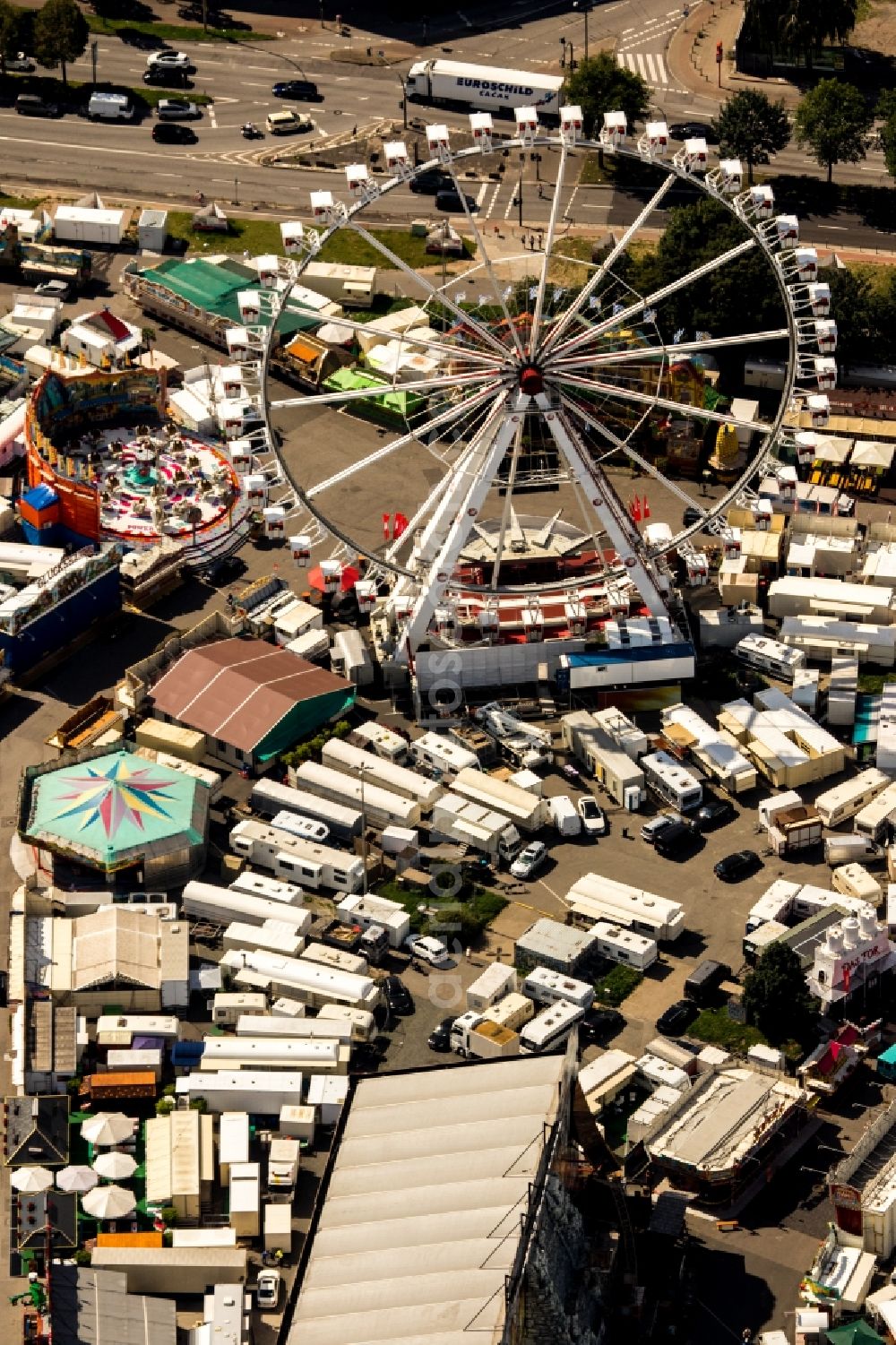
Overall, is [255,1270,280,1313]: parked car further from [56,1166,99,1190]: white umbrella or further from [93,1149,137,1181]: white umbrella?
[56,1166,99,1190]: white umbrella

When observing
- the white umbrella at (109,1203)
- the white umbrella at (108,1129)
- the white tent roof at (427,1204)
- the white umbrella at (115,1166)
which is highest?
the white tent roof at (427,1204)

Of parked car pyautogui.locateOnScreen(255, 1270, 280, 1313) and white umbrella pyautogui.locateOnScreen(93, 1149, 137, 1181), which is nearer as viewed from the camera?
parked car pyautogui.locateOnScreen(255, 1270, 280, 1313)

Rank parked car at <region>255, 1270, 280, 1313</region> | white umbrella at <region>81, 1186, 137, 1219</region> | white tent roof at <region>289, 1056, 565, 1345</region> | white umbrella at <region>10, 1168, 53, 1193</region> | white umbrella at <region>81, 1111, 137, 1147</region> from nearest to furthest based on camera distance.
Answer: white tent roof at <region>289, 1056, 565, 1345</region> → parked car at <region>255, 1270, 280, 1313</region> → white umbrella at <region>81, 1186, 137, 1219</region> → white umbrella at <region>10, 1168, 53, 1193</region> → white umbrella at <region>81, 1111, 137, 1147</region>

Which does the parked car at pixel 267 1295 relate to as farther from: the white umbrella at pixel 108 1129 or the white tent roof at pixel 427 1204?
the white umbrella at pixel 108 1129

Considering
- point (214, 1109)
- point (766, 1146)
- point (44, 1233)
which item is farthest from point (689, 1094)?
point (44, 1233)

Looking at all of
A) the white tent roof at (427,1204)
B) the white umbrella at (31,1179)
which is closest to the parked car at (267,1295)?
Result: the white tent roof at (427,1204)

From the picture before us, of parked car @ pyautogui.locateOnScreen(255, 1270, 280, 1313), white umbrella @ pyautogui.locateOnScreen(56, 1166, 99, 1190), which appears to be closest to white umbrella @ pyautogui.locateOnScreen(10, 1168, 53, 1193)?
white umbrella @ pyautogui.locateOnScreen(56, 1166, 99, 1190)
